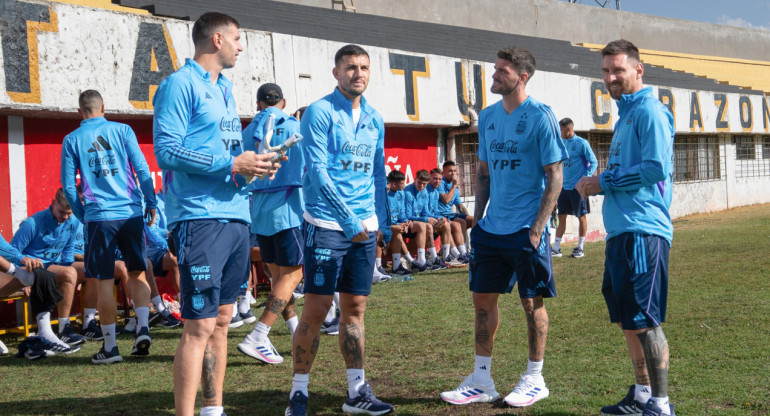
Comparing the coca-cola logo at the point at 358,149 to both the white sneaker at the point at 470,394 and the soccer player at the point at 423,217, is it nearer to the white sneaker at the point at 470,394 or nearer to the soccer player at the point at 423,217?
the white sneaker at the point at 470,394

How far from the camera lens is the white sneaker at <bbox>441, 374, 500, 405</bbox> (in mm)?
4445

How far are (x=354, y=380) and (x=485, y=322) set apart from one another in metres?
0.91

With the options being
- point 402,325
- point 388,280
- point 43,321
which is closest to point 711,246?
point 388,280

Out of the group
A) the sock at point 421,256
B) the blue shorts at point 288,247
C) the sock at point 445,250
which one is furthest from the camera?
the sock at point 445,250

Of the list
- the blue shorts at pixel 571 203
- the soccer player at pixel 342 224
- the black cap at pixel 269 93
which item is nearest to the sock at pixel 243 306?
the black cap at pixel 269 93

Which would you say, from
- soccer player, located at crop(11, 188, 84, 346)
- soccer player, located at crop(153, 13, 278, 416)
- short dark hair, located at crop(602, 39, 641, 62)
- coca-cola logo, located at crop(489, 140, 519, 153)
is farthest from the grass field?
short dark hair, located at crop(602, 39, 641, 62)

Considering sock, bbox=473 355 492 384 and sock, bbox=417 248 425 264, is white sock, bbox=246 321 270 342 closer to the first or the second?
sock, bbox=473 355 492 384

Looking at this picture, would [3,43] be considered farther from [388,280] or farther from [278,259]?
[388,280]

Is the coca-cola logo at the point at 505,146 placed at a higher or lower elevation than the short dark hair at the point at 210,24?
lower

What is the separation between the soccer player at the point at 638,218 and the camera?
3.83 m

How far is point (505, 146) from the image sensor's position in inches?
183

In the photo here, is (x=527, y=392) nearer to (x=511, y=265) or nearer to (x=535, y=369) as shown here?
(x=535, y=369)

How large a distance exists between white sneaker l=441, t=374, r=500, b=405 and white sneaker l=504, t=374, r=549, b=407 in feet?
0.43

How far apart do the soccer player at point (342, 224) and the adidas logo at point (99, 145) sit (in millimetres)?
2592
